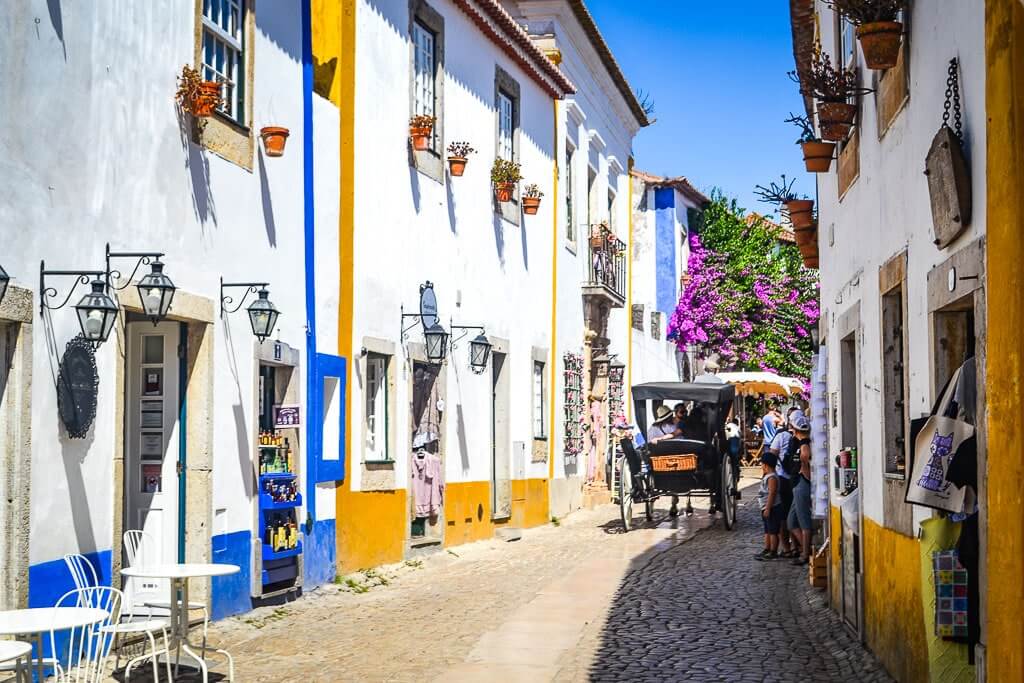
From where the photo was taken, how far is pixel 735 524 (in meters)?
20.4

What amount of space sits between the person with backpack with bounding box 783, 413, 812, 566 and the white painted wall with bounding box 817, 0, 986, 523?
2.78 m

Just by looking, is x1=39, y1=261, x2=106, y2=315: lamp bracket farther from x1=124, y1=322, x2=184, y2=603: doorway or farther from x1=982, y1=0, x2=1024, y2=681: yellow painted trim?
x1=982, y1=0, x2=1024, y2=681: yellow painted trim

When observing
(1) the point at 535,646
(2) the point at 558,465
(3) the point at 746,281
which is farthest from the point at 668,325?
(1) the point at 535,646

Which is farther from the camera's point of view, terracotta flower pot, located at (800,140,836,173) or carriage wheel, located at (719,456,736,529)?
carriage wheel, located at (719,456,736,529)

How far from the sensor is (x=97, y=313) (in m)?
8.28

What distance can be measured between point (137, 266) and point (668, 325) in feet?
91.6

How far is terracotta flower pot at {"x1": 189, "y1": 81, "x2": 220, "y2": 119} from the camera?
10133 millimetres

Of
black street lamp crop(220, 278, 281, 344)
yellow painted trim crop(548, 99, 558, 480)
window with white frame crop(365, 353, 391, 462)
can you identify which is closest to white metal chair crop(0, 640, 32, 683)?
black street lamp crop(220, 278, 281, 344)

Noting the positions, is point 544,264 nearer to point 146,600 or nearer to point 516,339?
point 516,339

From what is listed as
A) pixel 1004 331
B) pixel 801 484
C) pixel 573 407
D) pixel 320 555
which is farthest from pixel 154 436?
pixel 573 407

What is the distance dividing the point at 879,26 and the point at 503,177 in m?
11.6

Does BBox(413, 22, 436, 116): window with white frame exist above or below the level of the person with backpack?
above

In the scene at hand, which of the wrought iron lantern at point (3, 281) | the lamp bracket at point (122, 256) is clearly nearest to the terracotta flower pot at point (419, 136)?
the lamp bracket at point (122, 256)

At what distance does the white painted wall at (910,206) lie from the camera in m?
6.32
